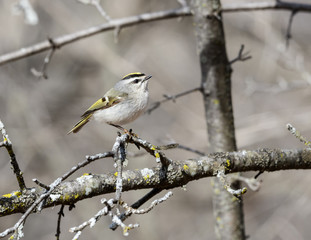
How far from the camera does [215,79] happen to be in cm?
312

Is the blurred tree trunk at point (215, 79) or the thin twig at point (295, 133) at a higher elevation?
the blurred tree trunk at point (215, 79)

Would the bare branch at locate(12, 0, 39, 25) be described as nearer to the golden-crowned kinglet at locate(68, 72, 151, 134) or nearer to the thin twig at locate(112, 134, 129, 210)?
the golden-crowned kinglet at locate(68, 72, 151, 134)

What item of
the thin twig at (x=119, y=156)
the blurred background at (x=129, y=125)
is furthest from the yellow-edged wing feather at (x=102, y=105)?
the blurred background at (x=129, y=125)

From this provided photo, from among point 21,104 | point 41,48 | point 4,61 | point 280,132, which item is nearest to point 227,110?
point 41,48

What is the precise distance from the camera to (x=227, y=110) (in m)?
3.14

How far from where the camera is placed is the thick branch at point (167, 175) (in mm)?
1596

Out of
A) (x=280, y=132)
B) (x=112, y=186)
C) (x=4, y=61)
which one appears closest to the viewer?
(x=112, y=186)

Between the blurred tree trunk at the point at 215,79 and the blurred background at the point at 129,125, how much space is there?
3216mm

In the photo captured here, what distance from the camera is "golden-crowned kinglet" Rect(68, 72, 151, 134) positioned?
3.25 m

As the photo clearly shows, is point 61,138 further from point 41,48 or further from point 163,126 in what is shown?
point 41,48

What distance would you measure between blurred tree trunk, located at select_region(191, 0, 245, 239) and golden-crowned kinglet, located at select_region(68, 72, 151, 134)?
1.94 feet

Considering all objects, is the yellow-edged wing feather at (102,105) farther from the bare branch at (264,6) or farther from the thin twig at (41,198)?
the thin twig at (41,198)

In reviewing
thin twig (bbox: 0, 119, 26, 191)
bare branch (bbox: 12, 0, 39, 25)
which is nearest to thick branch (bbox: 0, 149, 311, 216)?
thin twig (bbox: 0, 119, 26, 191)

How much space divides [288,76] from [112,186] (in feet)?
25.4
